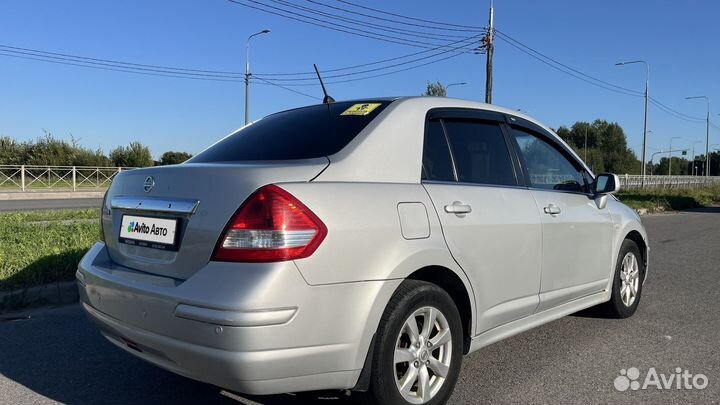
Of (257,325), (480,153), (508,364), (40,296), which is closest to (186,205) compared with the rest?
(257,325)

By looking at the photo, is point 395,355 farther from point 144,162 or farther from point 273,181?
point 144,162

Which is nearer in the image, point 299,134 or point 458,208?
point 458,208

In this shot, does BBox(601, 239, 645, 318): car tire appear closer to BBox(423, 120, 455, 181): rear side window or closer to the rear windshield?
BBox(423, 120, 455, 181): rear side window

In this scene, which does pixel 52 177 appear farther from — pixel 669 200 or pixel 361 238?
pixel 361 238

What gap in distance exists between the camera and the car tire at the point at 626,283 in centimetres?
469

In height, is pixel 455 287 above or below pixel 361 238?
below

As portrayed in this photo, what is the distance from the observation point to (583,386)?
341 centimetres

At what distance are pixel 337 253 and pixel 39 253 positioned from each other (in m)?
4.74

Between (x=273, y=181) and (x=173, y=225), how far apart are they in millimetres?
561

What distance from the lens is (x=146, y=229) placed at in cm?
281

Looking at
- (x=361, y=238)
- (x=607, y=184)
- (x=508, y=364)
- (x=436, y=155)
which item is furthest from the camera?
(x=607, y=184)

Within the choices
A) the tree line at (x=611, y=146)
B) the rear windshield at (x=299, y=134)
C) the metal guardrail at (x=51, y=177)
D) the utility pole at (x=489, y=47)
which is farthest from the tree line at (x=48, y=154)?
the tree line at (x=611, y=146)

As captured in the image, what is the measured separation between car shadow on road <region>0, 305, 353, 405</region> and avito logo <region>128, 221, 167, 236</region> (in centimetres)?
100

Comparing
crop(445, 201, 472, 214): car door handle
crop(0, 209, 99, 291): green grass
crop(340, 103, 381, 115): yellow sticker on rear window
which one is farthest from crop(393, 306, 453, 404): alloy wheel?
crop(0, 209, 99, 291): green grass
